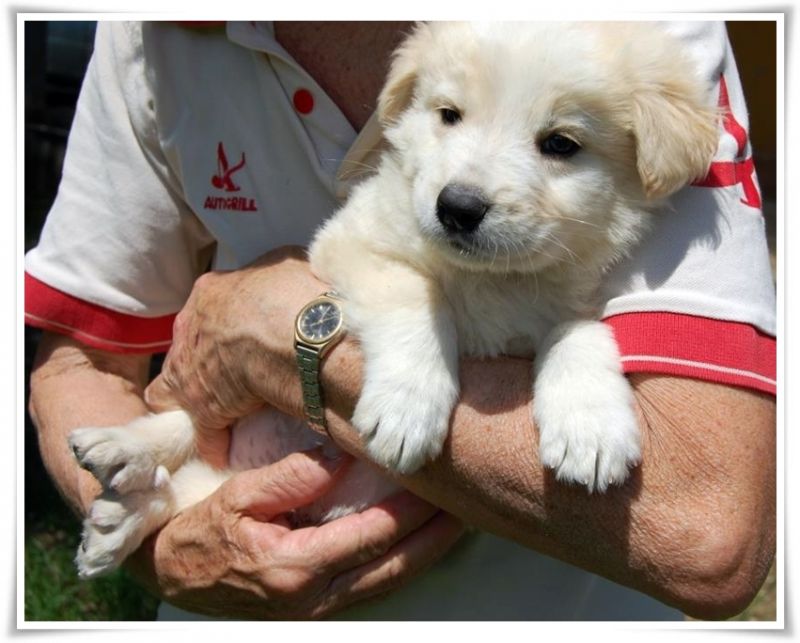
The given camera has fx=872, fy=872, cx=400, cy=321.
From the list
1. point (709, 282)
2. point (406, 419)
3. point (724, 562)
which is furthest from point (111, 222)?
point (724, 562)

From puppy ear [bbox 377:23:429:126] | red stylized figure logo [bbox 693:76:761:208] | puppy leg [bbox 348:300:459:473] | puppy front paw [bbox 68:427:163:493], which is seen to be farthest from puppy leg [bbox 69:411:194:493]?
red stylized figure logo [bbox 693:76:761:208]

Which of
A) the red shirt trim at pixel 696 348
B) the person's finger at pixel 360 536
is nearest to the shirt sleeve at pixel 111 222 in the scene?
the person's finger at pixel 360 536

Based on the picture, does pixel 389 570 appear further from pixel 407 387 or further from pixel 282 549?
pixel 407 387

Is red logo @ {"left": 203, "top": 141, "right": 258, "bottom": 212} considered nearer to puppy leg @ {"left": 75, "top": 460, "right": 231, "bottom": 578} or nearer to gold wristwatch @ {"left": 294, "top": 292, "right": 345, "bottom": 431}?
gold wristwatch @ {"left": 294, "top": 292, "right": 345, "bottom": 431}

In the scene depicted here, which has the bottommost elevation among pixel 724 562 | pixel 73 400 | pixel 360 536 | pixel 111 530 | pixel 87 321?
pixel 111 530

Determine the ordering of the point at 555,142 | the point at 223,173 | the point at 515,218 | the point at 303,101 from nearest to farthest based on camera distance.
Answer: the point at 515,218
the point at 555,142
the point at 303,101
the point at 223,173

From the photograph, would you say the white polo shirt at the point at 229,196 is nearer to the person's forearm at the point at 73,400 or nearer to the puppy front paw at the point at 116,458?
the person's forearm at the point at 73,400

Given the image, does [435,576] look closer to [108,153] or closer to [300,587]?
[300,587]

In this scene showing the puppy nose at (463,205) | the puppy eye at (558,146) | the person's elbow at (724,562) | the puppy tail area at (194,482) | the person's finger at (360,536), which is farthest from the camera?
the puppy tail area at (194,482)
